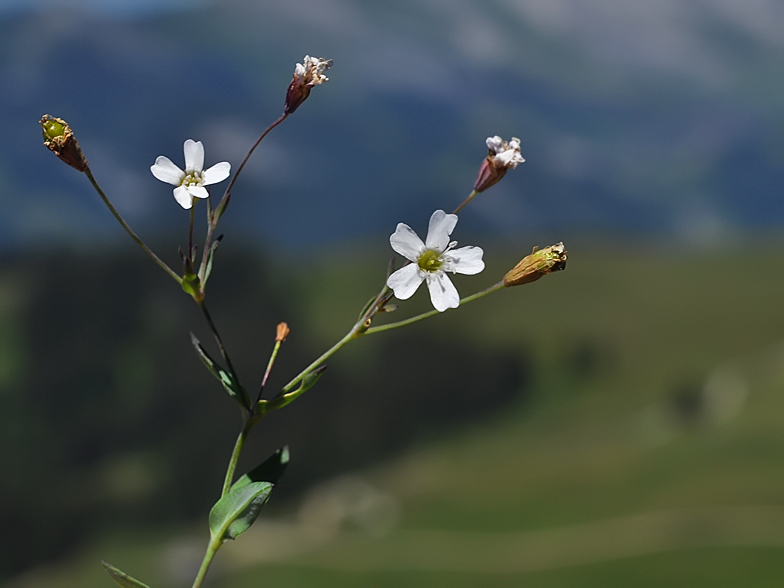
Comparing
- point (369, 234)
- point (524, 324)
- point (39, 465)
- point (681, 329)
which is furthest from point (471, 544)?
point (369, 234)

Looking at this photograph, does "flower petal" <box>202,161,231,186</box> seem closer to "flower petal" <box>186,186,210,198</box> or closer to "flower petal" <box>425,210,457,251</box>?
"flower petal" <box>186,186,210,198</box>

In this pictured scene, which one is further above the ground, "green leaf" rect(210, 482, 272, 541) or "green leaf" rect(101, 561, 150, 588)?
"green leaf" rect(210, 482, 272, 541)

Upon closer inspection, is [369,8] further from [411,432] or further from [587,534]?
[587,534]

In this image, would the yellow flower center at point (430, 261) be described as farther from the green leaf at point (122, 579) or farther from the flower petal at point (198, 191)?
the green leaf at point (122, 579)

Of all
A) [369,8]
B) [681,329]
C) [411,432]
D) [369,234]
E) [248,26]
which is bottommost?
[411,432]

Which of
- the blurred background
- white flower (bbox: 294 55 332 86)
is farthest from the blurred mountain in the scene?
white flower (bbox: 294 55 332 86)
